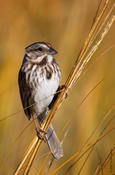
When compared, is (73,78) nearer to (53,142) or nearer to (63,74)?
(53,142)

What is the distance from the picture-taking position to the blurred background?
3361 millimetres

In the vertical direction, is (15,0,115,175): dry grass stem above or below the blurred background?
above

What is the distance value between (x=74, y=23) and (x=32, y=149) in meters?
2.08

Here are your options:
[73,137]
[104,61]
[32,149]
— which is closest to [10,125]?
[73,137]

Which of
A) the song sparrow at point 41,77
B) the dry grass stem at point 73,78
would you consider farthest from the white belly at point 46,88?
the dry grass stem at point 73,78

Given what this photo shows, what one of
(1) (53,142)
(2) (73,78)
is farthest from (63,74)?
(2) (73,78)

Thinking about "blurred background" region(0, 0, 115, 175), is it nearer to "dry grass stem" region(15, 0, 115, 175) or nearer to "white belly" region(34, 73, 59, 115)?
"white belly" region(34, 73, 59, 115)

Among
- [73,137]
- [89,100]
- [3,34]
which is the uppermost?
[3,34]

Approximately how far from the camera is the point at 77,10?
3.92 m

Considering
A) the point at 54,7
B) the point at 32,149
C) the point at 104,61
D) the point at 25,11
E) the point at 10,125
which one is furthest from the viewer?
the point at 54,7

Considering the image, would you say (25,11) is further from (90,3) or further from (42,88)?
(42,88)

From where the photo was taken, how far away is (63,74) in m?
3.91

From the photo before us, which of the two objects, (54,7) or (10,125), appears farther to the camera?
(54,7)

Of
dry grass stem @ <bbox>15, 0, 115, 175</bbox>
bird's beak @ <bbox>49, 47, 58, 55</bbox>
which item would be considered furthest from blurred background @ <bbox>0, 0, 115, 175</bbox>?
dry grass stem @ <bbox>15, 0, 115, 175</bbox>
